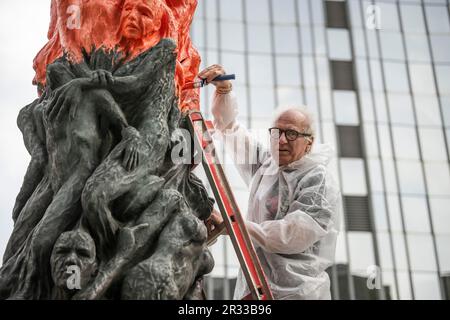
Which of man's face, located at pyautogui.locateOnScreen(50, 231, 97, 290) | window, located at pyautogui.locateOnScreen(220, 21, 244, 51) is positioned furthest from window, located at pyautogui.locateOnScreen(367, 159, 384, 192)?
man's face, located at pyautogui.locateOnScreen(50, 231, 97, 290)

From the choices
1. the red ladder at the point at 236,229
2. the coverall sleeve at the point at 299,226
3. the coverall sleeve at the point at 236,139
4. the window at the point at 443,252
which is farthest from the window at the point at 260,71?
the red ladder at the point at 236,229

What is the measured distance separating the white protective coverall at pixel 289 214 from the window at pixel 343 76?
1593cm

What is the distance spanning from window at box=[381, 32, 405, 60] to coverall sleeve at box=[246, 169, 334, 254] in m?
16.8

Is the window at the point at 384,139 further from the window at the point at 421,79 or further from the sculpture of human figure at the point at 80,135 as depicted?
the sculpture of human figure at the point at 80,135

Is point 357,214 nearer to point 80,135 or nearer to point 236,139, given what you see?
point 236,139

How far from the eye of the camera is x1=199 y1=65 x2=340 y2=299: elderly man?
544 centimetres

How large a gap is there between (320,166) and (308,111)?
526 mm

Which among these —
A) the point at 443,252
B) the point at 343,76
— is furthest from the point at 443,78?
the point at 443,252

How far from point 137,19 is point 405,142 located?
653 inches

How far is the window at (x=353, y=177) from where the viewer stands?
20625 mm

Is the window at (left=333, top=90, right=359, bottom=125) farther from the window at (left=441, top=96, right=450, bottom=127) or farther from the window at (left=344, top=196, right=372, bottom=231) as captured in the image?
the window at (left=441, top=96, right=450, bottom=127)

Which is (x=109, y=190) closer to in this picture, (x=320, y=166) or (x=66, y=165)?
(x=66, y=165)

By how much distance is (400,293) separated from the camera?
63.3 ft

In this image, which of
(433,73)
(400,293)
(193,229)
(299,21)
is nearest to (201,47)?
(299,21)
